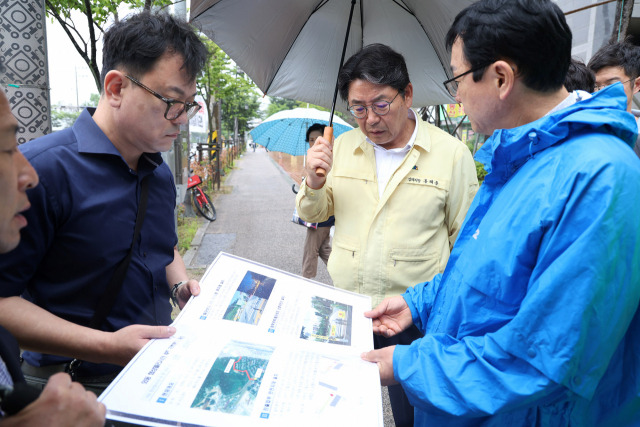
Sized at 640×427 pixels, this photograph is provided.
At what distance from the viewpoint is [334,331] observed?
1487mm

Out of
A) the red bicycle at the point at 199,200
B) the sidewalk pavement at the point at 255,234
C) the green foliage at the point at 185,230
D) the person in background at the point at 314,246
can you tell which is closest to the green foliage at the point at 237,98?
the sidewalk pavement at the point at 255,234

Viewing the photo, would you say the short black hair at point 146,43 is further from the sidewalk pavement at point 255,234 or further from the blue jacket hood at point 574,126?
the sidewalk pavement at point 255,234

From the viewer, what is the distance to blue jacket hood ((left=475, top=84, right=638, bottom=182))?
43.5 inches

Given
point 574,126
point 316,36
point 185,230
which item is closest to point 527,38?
point 574,126

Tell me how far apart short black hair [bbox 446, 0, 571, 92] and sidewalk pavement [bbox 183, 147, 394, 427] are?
2762 mm

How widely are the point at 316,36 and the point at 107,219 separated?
1.97 meters

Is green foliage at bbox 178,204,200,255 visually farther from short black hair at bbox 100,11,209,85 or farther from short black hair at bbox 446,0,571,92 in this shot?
short black hair at bbox 446,0,571,92

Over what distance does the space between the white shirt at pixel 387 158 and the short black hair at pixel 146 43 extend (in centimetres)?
107

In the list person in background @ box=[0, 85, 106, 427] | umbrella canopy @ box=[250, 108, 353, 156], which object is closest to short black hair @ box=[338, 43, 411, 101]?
person in background @ box=[0, 85, 106, 427]

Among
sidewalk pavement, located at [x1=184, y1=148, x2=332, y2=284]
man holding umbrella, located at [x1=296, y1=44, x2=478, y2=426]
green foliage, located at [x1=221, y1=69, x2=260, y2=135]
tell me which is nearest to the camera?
man holding umbrella, located at [x1=296, y1=44, x2=478, y2=426]

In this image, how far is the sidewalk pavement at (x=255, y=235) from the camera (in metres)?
6.80

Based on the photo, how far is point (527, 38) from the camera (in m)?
1.20

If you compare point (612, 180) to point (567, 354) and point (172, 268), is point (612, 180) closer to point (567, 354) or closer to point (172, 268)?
point (567, 354)

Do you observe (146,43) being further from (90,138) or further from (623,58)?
(623,58)
